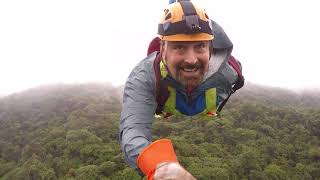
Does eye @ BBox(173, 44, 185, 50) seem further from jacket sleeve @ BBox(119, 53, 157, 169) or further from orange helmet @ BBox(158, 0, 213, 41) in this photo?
jacket sleeve @ BBox(119, 53, 157, 169)

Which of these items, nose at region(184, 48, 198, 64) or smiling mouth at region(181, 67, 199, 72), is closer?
nose at region(184, 48, 198, 64)

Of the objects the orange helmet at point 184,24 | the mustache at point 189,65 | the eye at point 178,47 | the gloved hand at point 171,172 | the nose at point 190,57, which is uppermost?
the orange helmet at point 184,24

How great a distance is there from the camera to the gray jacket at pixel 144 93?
3.91 m

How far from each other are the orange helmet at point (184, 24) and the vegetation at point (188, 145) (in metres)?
47.6

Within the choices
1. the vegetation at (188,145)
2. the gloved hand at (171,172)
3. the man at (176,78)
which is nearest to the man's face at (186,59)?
the man at (176,78)

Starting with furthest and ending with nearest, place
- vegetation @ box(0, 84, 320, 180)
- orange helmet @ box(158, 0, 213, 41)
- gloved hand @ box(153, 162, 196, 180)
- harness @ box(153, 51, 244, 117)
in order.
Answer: vegetation @ box(0, 84, 320, 180)
harness @ box(153, 51, 244, 117)
orange helmet @ box(158, 0, 213, 41)
gloved hand @ box(153, 162, 196, 180)

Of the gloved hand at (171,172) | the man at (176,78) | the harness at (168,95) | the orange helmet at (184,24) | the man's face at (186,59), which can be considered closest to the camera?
the gloved hand at (171,172)

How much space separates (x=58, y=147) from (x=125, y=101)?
67.4 meters

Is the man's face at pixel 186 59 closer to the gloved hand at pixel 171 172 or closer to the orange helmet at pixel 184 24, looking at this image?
the orange helmet at pixel 184 24

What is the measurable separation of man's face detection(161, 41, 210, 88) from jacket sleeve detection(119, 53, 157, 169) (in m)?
0.30

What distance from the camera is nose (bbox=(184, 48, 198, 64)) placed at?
4.32 m

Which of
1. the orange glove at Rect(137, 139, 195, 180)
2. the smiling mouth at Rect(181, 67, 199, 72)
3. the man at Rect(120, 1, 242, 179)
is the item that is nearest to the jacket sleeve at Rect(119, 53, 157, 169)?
the man at Rect(120, 1, 242, 179)

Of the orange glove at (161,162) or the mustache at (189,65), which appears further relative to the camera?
the mustache at (189,65)

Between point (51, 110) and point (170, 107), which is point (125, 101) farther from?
point (51, 110)
